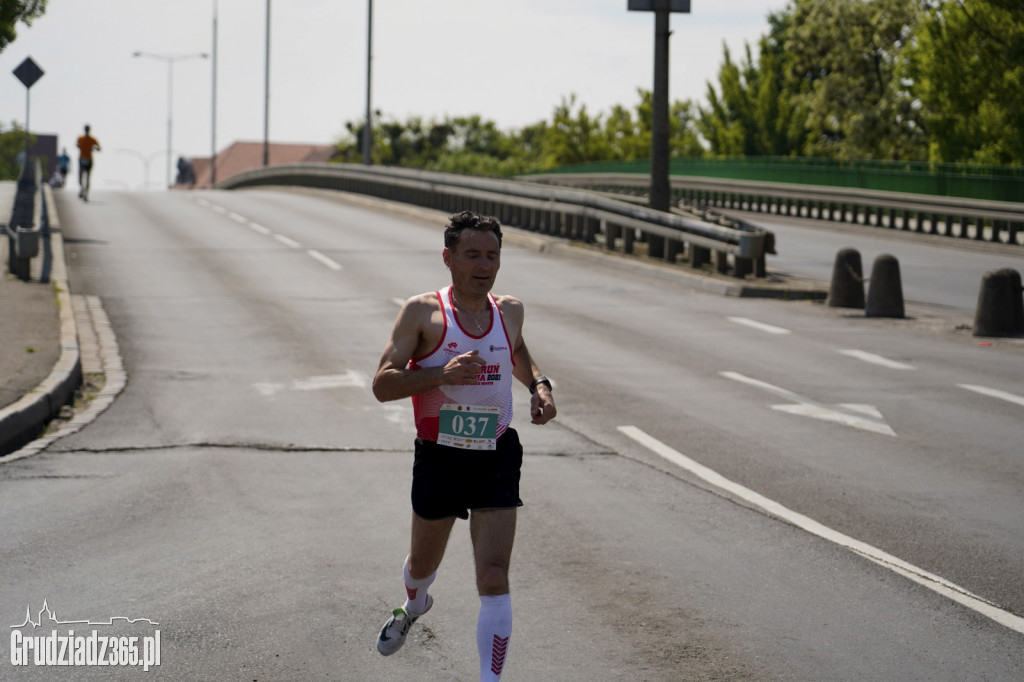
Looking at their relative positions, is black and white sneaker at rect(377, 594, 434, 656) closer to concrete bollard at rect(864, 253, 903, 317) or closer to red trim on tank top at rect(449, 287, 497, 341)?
red trim on tank top at rect(449, 287, 497, 341)

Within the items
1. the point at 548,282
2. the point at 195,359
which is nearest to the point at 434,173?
the point at 548,282

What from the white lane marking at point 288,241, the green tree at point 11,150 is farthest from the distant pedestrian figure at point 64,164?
the white lane marking at point 288,241

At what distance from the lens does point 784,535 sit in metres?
7.68

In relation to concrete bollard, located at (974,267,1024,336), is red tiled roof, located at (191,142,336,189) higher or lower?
higher

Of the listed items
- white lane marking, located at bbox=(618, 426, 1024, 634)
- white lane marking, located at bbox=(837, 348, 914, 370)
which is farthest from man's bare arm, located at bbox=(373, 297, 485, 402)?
white lane marking, located at bbox=(837, 348, 914, 370)

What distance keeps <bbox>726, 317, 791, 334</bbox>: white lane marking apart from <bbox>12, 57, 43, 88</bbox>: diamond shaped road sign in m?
14.1

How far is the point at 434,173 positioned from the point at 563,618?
103ft

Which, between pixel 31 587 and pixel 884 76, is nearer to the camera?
pixel 31 587

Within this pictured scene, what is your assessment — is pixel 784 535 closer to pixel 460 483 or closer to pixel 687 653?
pixel 687 653

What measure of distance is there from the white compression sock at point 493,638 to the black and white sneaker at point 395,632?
57 cm

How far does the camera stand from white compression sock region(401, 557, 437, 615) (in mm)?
5516

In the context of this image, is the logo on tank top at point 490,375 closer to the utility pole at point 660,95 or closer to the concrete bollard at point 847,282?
the concrete bollard at point 847,282

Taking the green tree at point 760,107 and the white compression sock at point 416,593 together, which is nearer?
the white compression sock at point 416,593

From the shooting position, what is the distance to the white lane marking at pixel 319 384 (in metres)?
12.4
